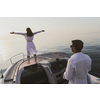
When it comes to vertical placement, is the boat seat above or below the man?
below

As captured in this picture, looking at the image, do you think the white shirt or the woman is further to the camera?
the woman

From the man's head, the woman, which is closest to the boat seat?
the woman

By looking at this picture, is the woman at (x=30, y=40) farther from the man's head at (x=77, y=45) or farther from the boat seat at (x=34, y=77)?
the man's head at (x=77, y=45)

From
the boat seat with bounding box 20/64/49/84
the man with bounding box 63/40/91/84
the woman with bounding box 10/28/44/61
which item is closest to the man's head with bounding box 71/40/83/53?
the man with bounding box 63/40/91/84

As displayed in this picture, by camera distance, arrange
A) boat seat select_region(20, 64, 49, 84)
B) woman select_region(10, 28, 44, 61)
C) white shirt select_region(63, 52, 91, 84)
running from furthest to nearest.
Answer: woman select_region(10, 28, 44, 61)
boat seat select_region(20, 64, 49, 84)
white shirt select_region(63, 52, 91, 84)

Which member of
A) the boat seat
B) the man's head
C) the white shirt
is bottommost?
the boat seat

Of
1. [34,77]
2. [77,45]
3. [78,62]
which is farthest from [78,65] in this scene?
[34,77]

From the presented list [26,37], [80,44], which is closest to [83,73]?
[80,44]

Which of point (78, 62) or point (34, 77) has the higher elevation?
point (78, 62)

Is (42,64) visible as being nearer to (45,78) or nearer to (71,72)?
(45,78)

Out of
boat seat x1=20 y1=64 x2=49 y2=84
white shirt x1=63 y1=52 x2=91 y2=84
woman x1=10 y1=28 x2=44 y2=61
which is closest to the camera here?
white shirt x1=63 y1=52 x2=91 y2=84

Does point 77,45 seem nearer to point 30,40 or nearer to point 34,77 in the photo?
point 34,77

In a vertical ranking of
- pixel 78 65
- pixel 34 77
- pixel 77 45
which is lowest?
pixel 34 77

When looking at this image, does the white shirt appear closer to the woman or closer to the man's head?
the man's head
